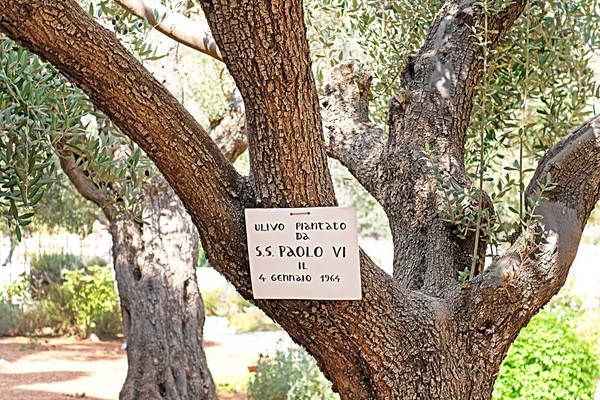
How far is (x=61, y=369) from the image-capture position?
11195 millimetres

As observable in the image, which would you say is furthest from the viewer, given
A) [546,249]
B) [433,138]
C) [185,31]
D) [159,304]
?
[159,304]

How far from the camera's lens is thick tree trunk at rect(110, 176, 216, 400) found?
607 cm

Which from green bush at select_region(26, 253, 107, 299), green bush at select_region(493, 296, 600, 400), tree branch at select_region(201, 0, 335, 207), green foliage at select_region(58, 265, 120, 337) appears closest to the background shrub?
green foliage at select_region(58, 265, 120, 337)

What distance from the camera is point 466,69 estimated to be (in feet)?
9.27

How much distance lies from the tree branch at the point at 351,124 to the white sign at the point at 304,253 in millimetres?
1024

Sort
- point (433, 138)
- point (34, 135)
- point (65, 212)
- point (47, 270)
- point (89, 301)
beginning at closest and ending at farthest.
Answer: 1. point (34, 135)
2. point (433, 138)
3. point (89, 301)
4. point (65, 212)
5. point (47, 270)

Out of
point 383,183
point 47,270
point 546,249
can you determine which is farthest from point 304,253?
point 47,270

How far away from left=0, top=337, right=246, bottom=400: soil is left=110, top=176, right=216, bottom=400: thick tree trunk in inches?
142

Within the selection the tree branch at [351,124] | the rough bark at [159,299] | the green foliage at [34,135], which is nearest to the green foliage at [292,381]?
the rough bark at [159,299]

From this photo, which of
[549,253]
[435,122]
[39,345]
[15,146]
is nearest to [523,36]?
[435,122]

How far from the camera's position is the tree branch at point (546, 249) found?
232cm

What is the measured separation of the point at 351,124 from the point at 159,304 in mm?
3235

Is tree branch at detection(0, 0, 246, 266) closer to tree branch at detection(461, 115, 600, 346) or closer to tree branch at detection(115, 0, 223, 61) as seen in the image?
tree branch at detection(461, 115, 600, 346)

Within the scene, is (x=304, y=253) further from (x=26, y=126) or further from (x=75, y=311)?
(x=75, y=311)
